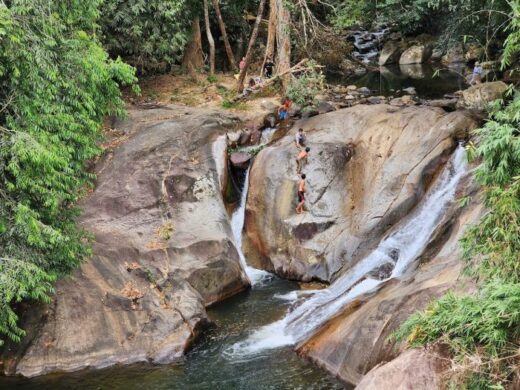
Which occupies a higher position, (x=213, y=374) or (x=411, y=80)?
(x=411, y=80)

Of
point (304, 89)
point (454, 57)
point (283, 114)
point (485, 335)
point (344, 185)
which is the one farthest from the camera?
point (454, 57)

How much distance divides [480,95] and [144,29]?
46.7 feet

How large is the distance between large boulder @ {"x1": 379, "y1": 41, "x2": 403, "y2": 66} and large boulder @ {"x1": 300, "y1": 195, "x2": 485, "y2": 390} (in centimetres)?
2601

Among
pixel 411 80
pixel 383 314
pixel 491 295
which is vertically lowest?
pixel 383 314

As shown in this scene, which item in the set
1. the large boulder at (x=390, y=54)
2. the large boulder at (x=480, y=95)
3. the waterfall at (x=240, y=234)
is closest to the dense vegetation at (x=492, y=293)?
the waterfall at (x=240, y=234)

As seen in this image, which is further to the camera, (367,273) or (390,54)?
Answer: (390,54)

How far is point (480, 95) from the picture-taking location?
19719 millimetres

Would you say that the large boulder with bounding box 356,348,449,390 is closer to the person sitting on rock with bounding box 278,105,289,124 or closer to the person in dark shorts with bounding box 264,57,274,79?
the person sitting on rock with bounding box 278,105,289,124

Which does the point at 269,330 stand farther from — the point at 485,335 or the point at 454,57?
the point at 454,57

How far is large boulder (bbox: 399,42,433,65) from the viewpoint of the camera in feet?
119

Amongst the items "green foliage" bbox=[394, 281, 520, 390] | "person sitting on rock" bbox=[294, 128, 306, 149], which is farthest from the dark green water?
"person sitting on rock" bbox=[294, 128, 306, 149]

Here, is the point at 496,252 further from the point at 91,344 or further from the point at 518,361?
the point at 91,344

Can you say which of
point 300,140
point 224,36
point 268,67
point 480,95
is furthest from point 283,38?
point 480,95

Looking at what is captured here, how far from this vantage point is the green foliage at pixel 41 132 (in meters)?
10.0
